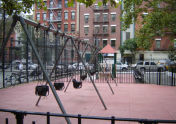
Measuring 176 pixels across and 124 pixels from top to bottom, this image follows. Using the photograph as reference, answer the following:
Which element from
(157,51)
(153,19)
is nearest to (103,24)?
(157,51)

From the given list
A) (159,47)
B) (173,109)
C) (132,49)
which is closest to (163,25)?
(173,109)

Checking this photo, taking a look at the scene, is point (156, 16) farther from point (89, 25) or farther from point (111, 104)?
point (89, 25)

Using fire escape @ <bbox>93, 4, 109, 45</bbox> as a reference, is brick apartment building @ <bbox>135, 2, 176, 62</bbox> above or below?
below

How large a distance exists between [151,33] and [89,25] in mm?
24969

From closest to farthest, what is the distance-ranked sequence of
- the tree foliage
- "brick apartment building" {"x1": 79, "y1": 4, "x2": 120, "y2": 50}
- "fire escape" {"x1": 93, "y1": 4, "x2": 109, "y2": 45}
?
the tree foliage → "brick apartment building" {"x1": 79, "y1": 4, "x2": 120, "y2": 50} → "fire escape" {"x1": 93, "y1": 4, "x2": 109, "y2": 45}

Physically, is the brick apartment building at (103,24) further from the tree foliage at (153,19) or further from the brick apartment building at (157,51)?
the tree foliage at (153,19)

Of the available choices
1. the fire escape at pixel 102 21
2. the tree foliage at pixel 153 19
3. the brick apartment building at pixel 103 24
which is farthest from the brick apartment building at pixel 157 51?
the tree foliage at pixel 153 19

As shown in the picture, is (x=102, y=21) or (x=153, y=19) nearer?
(x=153, y=19)

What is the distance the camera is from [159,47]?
130 feet

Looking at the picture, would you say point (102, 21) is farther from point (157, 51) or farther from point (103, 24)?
point (157, 51)

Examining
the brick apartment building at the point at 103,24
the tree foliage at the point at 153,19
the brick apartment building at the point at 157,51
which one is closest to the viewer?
the tree foliage at the point at 153,19

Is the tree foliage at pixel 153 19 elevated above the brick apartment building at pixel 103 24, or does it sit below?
below

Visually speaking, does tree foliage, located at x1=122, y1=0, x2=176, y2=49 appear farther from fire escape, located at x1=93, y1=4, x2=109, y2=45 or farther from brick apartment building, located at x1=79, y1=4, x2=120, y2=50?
fire escape, located at x1=93, y1=4, x2=109, y2=45

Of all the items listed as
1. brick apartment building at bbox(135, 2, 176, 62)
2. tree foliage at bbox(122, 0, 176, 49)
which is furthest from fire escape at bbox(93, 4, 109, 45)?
tree foliage at bbox(122, 0, 176, 49)
